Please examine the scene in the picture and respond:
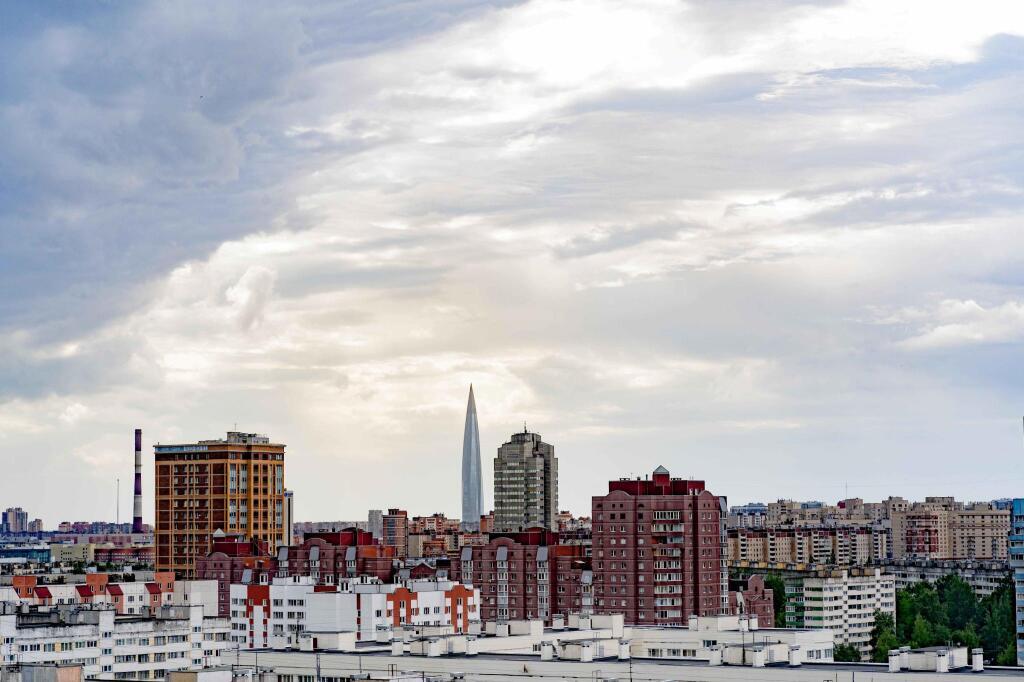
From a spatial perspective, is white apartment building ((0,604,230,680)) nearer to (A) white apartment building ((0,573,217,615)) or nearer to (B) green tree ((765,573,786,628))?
(A) white apartment building ((0,573,217,615))

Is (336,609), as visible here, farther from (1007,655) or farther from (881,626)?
(881,626)

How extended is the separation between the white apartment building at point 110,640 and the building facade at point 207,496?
73.8 metres

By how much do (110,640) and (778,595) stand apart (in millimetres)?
79973

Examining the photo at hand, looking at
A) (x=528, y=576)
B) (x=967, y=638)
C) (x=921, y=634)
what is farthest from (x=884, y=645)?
(x=528, y=576)

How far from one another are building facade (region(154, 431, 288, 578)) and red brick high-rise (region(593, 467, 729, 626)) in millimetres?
53719

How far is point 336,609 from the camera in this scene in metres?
98.5

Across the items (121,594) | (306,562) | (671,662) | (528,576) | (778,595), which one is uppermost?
(306,562)

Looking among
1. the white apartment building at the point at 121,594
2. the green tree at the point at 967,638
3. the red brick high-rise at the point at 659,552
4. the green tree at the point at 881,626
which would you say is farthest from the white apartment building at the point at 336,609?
the green tree at the point at 881,626

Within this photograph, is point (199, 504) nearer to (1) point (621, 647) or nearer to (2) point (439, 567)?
(2) point (439, 567)

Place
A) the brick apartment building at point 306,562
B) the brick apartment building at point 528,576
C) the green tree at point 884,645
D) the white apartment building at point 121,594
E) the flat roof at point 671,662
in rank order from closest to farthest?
the flat roof at point 671,662 < the white apartment building at point 121,594 < the brick apartment building at point 528,576 < the green tree at point 884,645 < the brick apartment building at point 306,562

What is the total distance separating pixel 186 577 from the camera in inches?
6181

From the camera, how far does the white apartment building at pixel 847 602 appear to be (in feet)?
468

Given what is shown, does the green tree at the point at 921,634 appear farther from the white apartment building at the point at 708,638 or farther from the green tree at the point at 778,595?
the white apartment building at the point at 708,638

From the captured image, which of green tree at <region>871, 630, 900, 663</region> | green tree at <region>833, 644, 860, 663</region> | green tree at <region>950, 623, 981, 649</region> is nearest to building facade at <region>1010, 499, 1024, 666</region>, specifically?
green tree at <region>833, 644, 860, 663</region>
